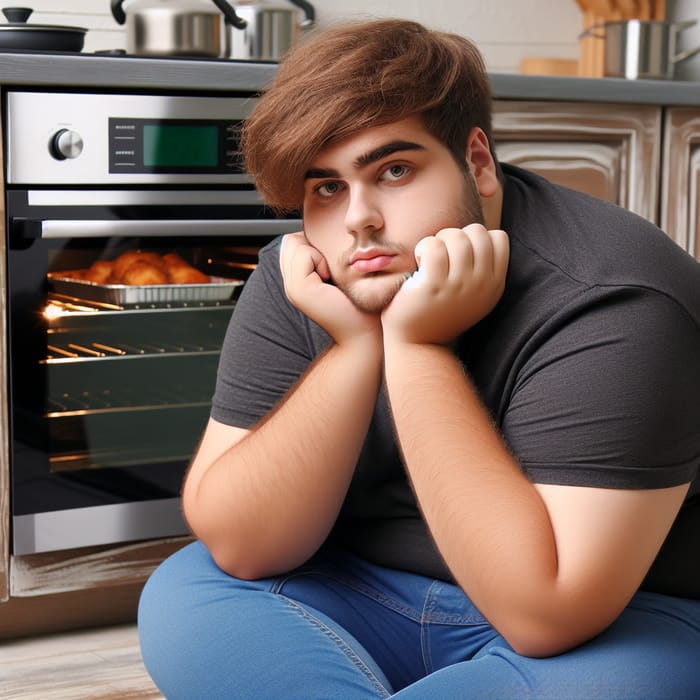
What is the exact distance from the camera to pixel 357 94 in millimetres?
1194

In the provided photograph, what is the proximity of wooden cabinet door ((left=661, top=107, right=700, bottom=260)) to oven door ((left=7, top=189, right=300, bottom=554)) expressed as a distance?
86 cm

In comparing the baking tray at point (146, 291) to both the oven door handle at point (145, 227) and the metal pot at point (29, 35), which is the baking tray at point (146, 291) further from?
the metal pot at point (29, 35)

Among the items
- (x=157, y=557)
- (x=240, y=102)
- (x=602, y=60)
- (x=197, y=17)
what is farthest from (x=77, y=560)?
(x=602, y=60)

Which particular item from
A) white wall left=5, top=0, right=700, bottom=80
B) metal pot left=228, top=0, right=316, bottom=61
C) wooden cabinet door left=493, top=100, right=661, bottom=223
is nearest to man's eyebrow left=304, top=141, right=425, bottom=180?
wooden cabinet door left=493, top=100, right=661, bottom=223

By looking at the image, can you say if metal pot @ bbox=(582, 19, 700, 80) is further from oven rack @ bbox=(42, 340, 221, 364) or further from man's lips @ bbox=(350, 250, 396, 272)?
man's lips @ bbox=(350, 250, 396, 272)

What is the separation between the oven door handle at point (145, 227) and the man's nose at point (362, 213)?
865mm

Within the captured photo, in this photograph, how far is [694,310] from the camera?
3.81 ft

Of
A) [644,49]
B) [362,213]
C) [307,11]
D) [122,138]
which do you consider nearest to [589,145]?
[644,49]

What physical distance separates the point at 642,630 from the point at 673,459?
0.18 metres

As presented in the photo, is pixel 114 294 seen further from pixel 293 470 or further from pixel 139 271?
pixel 293 470

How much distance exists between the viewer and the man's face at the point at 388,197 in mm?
1215

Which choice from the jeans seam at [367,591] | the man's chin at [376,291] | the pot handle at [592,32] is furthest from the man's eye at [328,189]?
the pot handle at [592,32]

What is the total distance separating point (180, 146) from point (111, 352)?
15.8 inches

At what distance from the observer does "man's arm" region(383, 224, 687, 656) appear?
108cm
